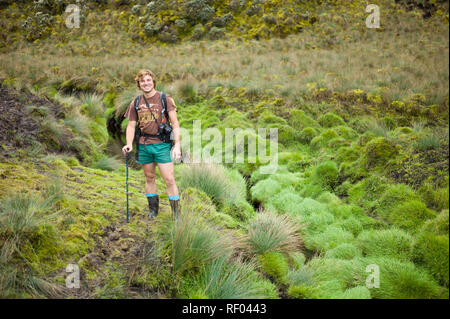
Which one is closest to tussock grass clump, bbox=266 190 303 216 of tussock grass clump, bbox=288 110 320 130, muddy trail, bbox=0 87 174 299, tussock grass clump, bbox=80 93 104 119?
muddy trail, bbox=0 87 174 299

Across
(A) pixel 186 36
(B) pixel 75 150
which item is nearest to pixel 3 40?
(A) pixel 186 36

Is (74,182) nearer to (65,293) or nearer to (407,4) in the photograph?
(65,293)

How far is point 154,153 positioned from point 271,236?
1.79 metres

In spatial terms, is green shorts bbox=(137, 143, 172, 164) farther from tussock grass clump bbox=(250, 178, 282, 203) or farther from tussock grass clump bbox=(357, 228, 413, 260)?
tussock grass clump bbox=(357, 228, 413, 260)

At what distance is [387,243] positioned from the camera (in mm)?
3322

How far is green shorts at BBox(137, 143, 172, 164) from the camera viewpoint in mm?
3549

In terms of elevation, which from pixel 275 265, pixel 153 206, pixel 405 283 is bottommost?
pixel 275 265

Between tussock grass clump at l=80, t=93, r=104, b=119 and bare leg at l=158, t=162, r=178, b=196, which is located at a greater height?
tussock grass clump at l=80, t=93, r=104, b=119

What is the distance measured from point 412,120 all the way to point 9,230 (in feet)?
24.7

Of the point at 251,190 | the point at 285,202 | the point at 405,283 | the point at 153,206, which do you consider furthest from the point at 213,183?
the point at 405,283

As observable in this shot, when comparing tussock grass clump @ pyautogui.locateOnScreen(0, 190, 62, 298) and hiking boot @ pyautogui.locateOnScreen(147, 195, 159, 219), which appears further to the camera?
hiking boot @ pyautogui.locateOnScreen(147, 195, 159, 219)

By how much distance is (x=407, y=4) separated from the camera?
1917 cm

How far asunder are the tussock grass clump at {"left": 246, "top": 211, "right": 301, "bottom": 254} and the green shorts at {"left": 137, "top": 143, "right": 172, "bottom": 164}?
1.43 m

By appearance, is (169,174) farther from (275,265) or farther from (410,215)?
(410,215)
